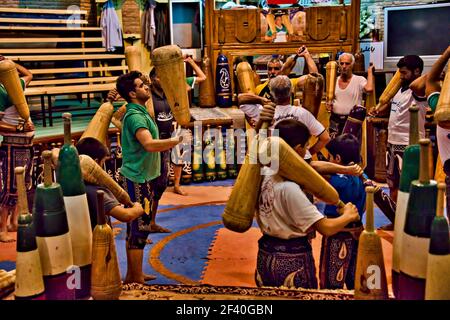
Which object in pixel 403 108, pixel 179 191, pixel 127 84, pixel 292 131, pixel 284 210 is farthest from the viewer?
pixel 179 191

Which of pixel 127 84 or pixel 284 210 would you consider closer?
pixel 284 210

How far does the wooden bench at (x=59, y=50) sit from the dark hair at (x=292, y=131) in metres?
7.15

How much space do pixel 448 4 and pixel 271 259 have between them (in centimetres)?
880

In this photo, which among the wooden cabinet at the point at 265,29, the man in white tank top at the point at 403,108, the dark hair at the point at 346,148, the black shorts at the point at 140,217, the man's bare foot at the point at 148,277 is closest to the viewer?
the dark hair at the point at 346,148

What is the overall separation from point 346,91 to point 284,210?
13.2 ft

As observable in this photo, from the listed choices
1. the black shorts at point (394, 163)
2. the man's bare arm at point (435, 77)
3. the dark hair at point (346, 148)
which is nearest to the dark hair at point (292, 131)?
the dark hair at point (346, 148)

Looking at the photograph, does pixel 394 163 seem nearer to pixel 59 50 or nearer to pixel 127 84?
pixel 127 84

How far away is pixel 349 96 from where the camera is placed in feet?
19.7

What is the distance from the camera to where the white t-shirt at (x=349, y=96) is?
5.98m

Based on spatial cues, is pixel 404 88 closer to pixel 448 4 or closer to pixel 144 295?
pixel 144 295

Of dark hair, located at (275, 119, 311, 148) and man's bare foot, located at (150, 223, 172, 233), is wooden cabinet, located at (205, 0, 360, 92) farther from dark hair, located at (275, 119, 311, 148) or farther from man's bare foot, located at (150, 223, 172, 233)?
dark hair, located at (275, 119, 311, 148)

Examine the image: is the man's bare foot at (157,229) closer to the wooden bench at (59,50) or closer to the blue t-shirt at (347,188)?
the blue t-shirt at (347,188)

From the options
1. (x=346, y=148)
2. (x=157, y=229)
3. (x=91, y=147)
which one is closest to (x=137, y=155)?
(x=91, y=147)

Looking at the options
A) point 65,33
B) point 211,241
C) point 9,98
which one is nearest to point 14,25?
point 65,33
